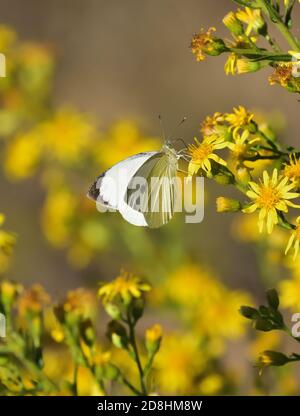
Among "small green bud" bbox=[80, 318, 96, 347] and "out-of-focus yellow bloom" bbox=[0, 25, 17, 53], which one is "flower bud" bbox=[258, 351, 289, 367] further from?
"out-of-focus yellow bloom" bbox=[0, 25, 17, 53]

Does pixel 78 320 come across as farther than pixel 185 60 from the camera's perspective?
No

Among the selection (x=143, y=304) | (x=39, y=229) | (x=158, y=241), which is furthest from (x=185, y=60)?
(x=143, y=304)

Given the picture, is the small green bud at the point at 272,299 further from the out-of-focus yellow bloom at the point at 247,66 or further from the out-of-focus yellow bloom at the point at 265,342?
the out-of-focus yellow bloom at the point at 265,342

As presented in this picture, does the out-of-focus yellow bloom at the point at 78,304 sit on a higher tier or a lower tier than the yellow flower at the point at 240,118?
lower

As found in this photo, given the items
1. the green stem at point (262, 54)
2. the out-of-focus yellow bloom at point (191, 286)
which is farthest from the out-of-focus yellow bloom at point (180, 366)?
the green stem at point (262, 54)

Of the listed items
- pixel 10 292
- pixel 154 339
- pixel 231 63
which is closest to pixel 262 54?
pixel 231 63

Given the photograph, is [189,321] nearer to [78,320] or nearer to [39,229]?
[78,320]
